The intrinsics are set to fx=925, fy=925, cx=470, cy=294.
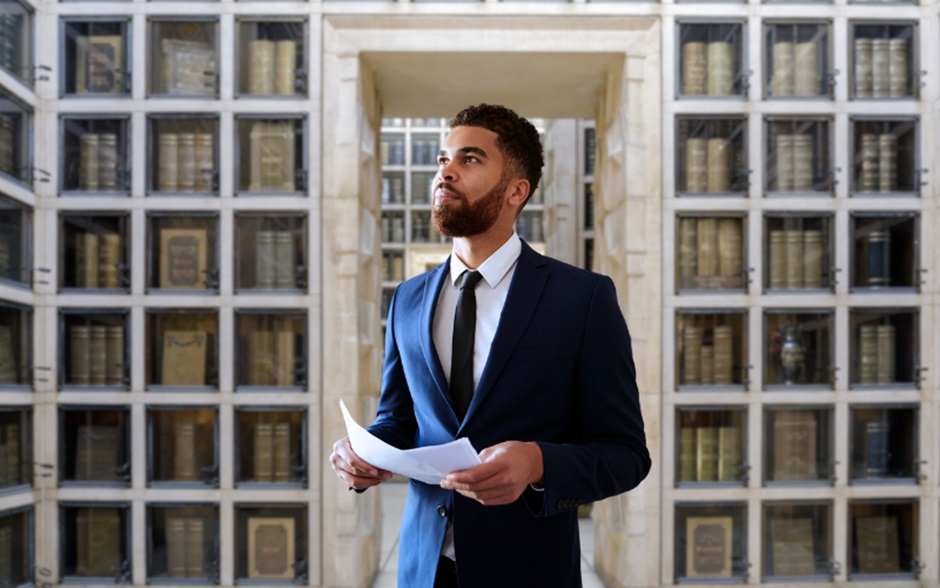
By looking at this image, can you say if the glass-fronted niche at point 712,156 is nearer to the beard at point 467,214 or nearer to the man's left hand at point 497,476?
the beard at point 467,214

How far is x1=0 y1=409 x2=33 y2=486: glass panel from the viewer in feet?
10.9

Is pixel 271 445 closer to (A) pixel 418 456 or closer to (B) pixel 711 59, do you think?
(B) pixel 711 59

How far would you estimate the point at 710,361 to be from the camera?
377 centimetres

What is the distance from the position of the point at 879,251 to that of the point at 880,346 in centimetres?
39

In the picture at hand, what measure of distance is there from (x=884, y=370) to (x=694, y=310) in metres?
0.82

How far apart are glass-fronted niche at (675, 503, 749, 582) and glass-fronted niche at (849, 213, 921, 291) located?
3.46 ft

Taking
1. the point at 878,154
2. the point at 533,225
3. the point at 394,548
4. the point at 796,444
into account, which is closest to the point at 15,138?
the point at 394,548

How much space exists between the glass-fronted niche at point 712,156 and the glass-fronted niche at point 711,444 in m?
0.90

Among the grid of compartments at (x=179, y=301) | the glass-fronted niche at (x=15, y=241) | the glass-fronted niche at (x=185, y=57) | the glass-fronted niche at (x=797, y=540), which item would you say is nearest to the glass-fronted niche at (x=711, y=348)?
the glass-fronted niche at (x=797, y=540)

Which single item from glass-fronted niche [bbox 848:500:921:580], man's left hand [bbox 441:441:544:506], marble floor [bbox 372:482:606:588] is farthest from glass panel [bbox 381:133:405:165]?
man's left hand [bbox 441:441:544:506]

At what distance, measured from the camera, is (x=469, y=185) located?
1238 millimetres

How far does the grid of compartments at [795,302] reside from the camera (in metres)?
3.71

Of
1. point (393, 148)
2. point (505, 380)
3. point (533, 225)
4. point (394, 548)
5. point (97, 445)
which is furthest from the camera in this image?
point (393, 148)

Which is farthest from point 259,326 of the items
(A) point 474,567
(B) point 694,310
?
(A) point 474,567
